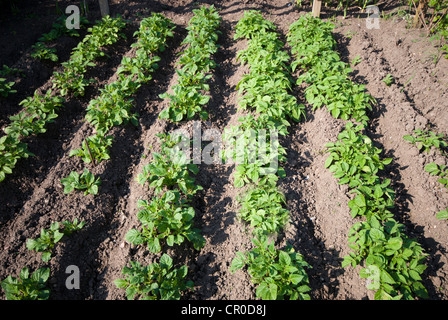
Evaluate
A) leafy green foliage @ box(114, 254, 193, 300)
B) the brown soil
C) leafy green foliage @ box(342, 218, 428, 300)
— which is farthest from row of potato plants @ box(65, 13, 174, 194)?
leafy green foliage @ box(342, 218, 428, 300)

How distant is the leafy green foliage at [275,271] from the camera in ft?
7.59

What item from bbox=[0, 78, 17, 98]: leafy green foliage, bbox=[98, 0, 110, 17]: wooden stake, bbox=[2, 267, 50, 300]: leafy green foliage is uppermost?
bbox=[98, 0, 110, 17]: wooden stake

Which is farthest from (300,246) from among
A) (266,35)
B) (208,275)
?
(266,35)

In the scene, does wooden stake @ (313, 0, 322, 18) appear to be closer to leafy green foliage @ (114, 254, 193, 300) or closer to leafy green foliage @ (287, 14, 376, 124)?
leafy green foliage @ (287, 14, 376, 124)

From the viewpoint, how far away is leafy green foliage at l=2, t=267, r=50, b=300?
7.66ft

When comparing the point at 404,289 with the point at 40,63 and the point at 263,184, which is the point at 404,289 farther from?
the point at 40,63

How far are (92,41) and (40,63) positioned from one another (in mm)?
974

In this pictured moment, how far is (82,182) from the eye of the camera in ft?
10.7

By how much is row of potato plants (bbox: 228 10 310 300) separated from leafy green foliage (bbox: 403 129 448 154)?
4.71 ft

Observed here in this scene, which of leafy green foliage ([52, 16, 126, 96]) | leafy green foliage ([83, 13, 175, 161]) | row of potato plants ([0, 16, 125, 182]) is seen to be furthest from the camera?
leafy green foliage ([52, 16, 126, 96])

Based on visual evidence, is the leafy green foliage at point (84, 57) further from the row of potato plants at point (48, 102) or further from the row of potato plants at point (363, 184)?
the row of potato plants at point (363, 184)

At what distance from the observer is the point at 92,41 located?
5.01 meters

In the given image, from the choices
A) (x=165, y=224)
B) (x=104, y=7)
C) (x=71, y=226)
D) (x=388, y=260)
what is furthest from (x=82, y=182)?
(x=104, y=7)

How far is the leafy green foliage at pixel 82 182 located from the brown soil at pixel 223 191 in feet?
0.34
